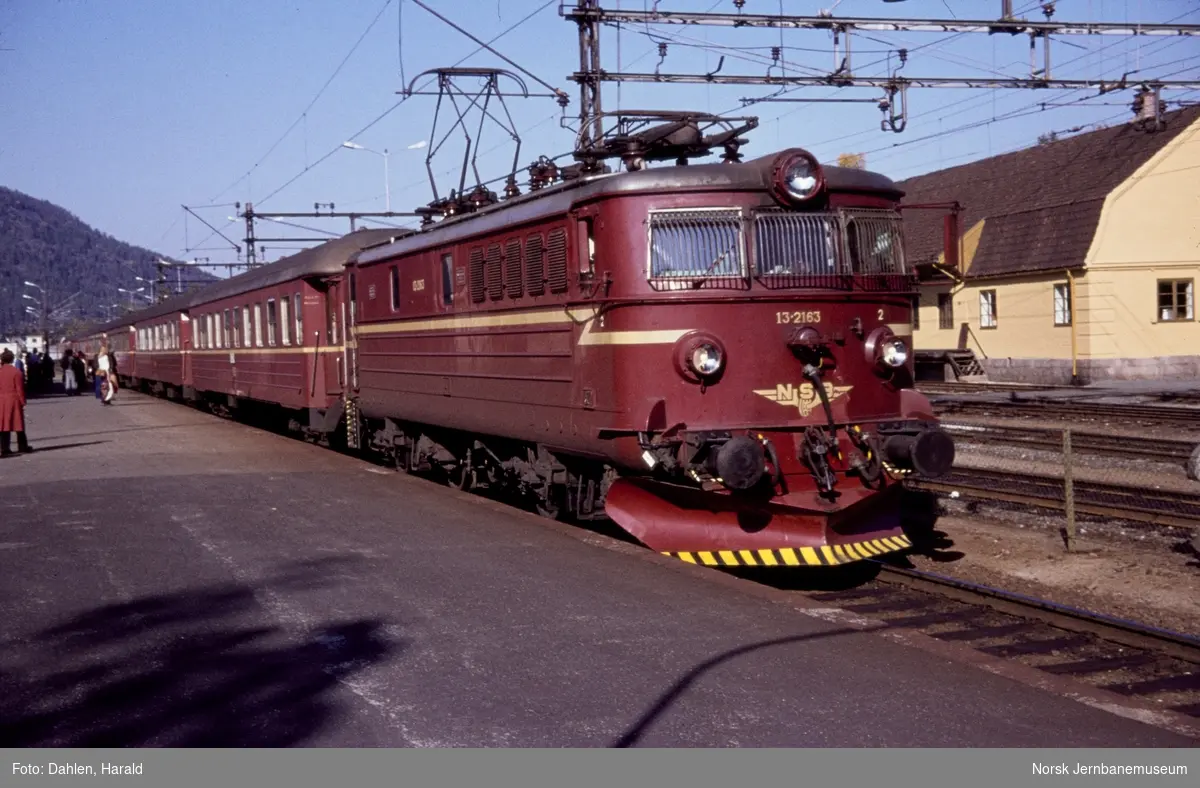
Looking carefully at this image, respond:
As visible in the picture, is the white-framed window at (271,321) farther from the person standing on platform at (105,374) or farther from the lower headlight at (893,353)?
the lower headlight at (893,353)

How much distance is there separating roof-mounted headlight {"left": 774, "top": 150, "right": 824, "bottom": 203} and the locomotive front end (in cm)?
1

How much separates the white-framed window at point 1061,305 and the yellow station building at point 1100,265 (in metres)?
0.03

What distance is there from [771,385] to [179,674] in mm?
4888

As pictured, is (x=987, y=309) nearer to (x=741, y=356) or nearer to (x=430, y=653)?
(x=741, y=356)

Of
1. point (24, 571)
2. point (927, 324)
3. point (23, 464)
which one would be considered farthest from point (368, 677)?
point (927, 324)

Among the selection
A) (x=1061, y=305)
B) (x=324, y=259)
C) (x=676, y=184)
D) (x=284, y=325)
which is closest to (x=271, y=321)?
(x=284, y=325)

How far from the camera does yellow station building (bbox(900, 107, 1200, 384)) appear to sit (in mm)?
31859

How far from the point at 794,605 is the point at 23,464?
13234 millimetres

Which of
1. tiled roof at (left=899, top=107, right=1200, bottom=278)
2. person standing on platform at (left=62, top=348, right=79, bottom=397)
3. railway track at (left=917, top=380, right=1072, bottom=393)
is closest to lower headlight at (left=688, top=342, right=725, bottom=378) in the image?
railway track at (left=917, top=380, right=1072, bottom=393)

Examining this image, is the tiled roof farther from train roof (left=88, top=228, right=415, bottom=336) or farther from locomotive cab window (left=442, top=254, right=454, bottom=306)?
locomotive cab window (left=442, top=254, right=454, bottom=306)

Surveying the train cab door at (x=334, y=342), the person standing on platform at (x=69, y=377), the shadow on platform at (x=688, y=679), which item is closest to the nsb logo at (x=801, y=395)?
the shadow on platform at (x=688, y=679)

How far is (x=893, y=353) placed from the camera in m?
9.76

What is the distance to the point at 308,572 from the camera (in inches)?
360

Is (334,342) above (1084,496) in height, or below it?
above
